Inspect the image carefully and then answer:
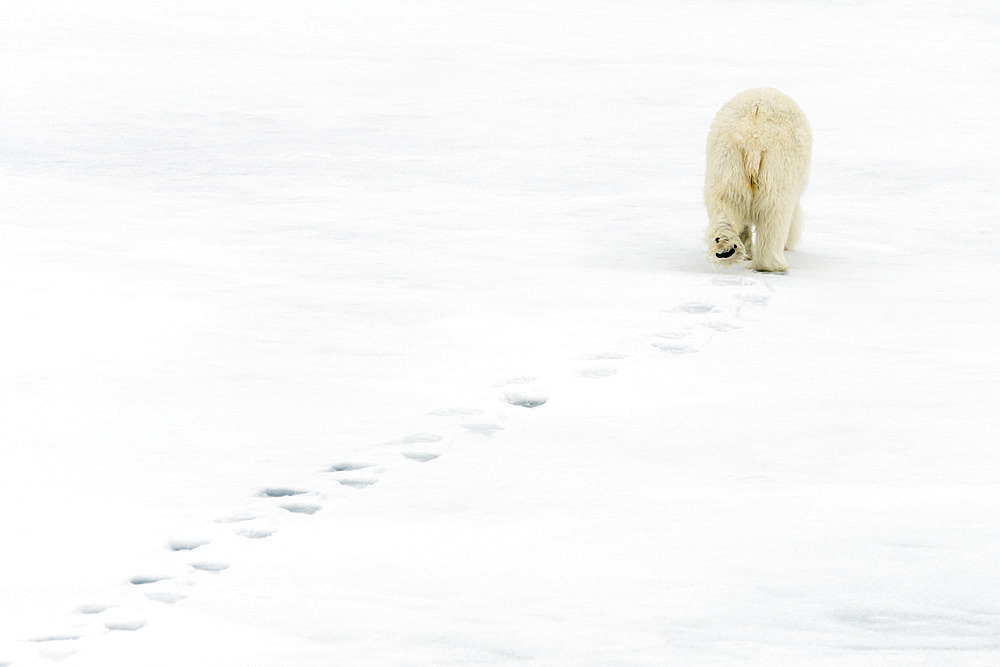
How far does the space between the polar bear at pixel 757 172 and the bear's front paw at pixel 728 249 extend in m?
0.01

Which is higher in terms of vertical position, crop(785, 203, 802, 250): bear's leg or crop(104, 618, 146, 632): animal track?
crop(785, 203, 802, 250): bear's leg

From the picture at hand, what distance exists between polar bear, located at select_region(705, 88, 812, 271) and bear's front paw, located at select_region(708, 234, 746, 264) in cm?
1

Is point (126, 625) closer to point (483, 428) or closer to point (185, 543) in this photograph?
point (185, 543)

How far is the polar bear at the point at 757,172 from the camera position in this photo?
6.21 meters

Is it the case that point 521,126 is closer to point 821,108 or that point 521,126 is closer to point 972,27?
point 821,108

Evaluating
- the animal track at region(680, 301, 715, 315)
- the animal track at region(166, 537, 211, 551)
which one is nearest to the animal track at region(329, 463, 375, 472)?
the animal track at region(166, 537, 211, 551)

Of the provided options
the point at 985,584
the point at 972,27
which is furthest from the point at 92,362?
the point at 972,27

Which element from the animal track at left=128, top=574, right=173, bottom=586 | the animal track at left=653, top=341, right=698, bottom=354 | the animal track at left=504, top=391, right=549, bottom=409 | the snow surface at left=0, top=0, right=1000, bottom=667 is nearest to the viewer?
the snow surface at left=0, top=0, right=1000, bottom=667

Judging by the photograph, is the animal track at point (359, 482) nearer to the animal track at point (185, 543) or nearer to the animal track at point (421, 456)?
the animal track at point (421, 456)

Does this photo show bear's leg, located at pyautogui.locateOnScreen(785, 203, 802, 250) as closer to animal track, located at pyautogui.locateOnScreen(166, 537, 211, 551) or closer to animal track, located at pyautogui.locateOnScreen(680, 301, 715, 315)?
animal track, located at pyautogui.locateOnScreen(680, 301, 715, 315)

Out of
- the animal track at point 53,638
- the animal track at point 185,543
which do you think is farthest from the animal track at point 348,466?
the animal track at point 53,638

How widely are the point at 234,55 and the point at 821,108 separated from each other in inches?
229

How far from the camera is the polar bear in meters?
6.21

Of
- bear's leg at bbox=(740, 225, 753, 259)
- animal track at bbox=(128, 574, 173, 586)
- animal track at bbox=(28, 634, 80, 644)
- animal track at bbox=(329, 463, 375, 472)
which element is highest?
bear's leg at bbox=(740, 225, 753, 259)
